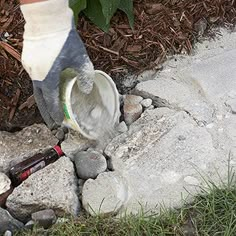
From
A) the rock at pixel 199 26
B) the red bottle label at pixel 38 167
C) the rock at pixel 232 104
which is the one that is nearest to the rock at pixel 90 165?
the red bottle label at pixel 38 167

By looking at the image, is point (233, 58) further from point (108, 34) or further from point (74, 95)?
point (74, 95)

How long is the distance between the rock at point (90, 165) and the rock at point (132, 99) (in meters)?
0.27

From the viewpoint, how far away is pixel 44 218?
212cm

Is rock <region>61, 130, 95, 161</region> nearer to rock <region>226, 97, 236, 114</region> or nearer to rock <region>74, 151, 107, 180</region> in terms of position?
rock <region>74, 151, 107, 180</region>

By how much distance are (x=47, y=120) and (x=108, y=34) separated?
0.48 meters

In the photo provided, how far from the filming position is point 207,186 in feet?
6.97

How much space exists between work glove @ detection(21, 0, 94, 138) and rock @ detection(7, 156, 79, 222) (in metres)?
0.30

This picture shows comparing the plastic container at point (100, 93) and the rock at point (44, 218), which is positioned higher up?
the plastic container at point (100, 93)

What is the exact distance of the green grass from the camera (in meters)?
2.01

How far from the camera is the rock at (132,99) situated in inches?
97.7

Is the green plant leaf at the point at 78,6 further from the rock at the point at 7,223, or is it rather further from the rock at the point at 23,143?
the rock at the point at 7,223

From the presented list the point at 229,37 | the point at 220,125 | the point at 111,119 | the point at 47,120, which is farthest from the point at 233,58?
the point at 47,120

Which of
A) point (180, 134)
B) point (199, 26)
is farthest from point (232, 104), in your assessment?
point (199, 26)

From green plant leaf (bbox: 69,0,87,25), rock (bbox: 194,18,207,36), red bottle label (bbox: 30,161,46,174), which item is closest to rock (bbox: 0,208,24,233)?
red bottle label (bbox: 30,161,46,174)
